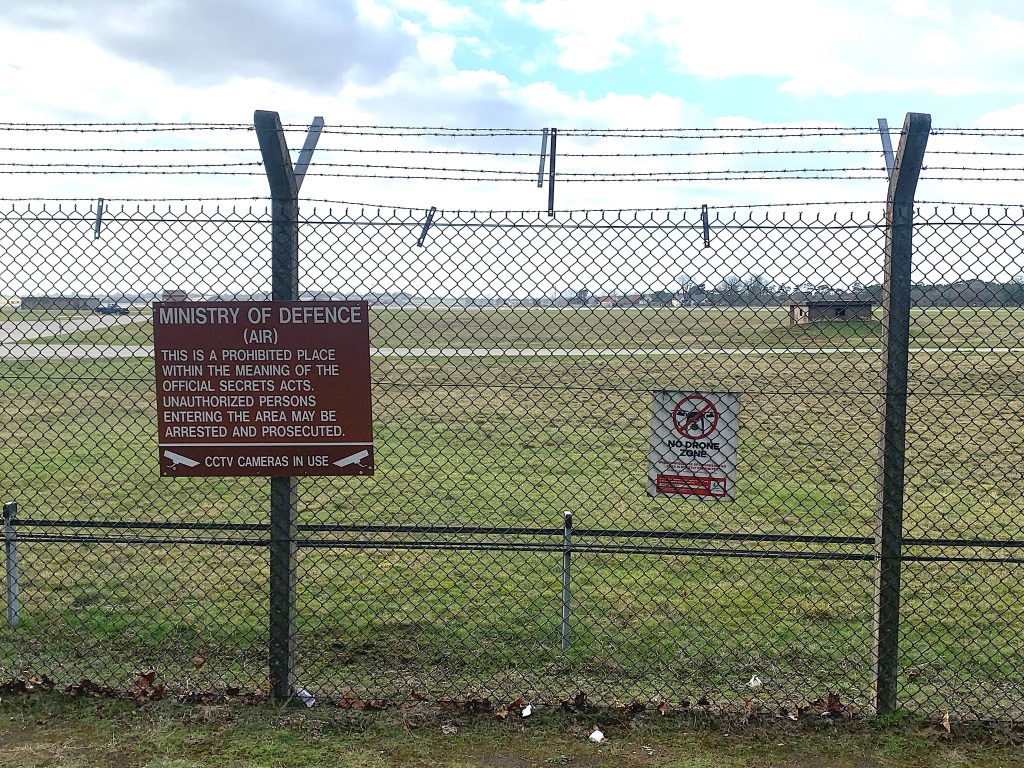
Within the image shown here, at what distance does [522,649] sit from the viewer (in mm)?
4977

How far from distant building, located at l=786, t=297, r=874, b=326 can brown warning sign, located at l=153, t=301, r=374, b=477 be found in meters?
2.08

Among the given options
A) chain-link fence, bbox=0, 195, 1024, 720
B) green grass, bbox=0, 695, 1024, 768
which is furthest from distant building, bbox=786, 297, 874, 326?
green grass, bbox=0, 695, 1024, 768

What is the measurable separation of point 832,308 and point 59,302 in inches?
170

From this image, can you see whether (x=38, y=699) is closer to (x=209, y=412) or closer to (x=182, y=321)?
(x=209, y=412)

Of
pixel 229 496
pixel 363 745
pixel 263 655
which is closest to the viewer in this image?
pixel 363 745

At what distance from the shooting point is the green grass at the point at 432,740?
358 centimetres

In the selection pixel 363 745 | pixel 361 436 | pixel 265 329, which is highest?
pixel 265 329

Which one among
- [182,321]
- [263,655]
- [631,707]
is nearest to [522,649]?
[631,707]

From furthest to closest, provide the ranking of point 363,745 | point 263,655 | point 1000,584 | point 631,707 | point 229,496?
1. point 229,496
2. point 1000,584
3. point 263,655
4. point 631,707
5. point 363,745

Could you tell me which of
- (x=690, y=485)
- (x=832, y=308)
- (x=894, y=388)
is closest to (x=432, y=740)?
(x=690, y=485)

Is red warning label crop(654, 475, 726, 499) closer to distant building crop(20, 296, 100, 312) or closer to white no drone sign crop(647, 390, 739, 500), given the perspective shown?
white no drone sign crop(647, 390, 739, 500)

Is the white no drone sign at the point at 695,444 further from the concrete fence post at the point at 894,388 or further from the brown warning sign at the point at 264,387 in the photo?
the brown warning sign at the point at 264,387

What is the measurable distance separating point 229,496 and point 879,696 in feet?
21.7

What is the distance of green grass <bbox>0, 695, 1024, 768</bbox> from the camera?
358 centimetres
